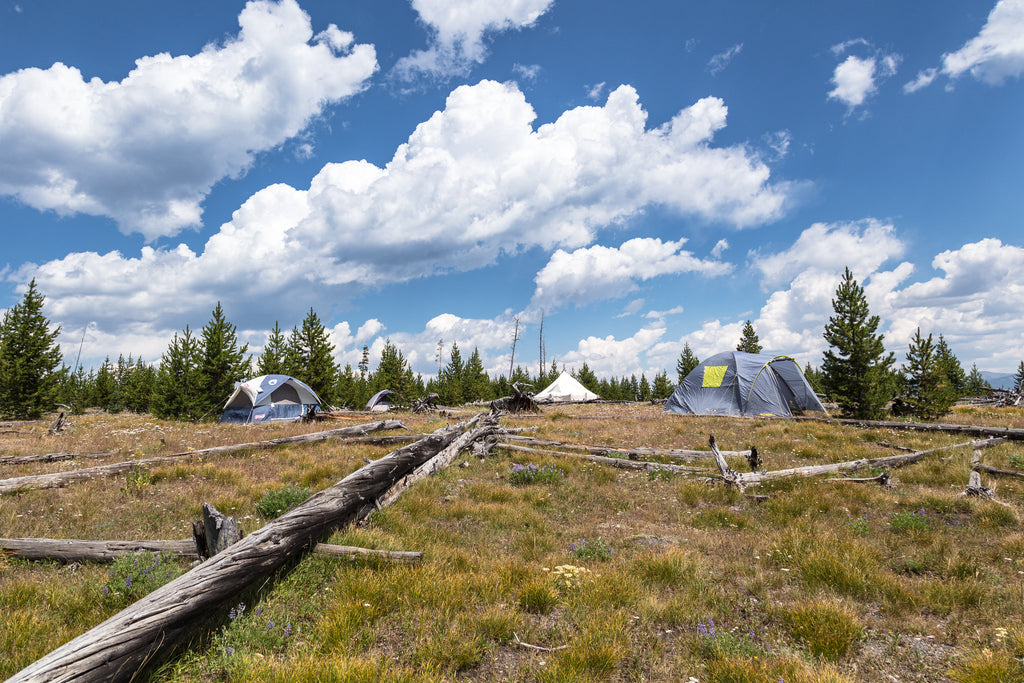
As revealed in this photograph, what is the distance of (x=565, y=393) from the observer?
178 ft

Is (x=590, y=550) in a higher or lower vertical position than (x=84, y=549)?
lower

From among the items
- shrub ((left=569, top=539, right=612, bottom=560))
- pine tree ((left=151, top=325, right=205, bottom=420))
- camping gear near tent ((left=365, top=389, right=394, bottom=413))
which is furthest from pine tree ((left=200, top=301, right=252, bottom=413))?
shrub ((left=569, top=539, right=612, bottom=560))

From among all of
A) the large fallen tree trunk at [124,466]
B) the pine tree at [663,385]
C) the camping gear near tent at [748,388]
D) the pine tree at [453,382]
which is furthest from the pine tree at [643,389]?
the large fallen tree trunk at [124,466]

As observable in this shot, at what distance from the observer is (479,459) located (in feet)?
42.7

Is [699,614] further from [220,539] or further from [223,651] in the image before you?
[220,539]

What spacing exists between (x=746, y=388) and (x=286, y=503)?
26.5 m

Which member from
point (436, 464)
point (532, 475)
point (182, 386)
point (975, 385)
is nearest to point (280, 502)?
point (436, 464)

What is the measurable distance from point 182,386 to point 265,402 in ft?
46.8

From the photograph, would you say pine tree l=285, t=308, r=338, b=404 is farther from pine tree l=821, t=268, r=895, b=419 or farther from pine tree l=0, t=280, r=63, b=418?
pine tree l=821, t=268, r=895, b=419

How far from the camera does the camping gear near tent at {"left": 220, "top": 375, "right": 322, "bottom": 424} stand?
27516 millimetres

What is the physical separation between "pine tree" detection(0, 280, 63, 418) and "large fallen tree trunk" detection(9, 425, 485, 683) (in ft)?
138

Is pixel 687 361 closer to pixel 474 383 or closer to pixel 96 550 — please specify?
pixel 474 383

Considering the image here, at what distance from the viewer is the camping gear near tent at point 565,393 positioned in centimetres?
5353

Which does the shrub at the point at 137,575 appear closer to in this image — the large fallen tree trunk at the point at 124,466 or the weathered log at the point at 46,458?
the large fallen tree trunk at the point at 124,466
